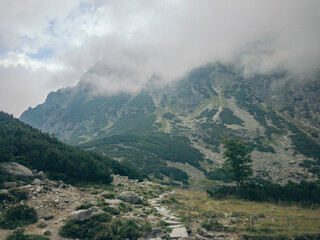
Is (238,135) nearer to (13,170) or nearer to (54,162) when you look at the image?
(54,162)

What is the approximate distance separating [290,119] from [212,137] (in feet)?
243

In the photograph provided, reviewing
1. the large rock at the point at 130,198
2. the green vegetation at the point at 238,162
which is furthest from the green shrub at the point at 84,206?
the green vegetation at the point at 238,162

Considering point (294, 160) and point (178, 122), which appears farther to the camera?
point (178, 122)

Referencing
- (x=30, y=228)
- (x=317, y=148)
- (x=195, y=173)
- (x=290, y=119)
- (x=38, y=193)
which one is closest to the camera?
(x=30, y=228)

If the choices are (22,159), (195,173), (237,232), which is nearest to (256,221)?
(237,232)

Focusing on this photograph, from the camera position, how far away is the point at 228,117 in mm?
146500

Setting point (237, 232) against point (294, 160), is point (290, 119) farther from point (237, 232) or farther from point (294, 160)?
point (237, 232)

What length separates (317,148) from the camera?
3588 inches

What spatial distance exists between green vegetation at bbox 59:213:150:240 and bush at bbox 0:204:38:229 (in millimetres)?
2498

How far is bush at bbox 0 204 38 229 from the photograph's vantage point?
1039cm

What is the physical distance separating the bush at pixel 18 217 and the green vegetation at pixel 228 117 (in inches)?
5418

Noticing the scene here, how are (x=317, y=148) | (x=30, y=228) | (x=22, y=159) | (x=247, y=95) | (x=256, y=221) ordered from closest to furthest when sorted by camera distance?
1. (x=30, y=228)
2. (x=256, y=221)
3. (x=22, y=159)
4. (x=317, y=148)
5. (x=247, y=95)

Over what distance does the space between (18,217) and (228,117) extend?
494 ft

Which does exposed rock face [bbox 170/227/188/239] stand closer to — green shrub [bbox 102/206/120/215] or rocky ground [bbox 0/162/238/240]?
rocky ground [bbox 0/162/238/240]
